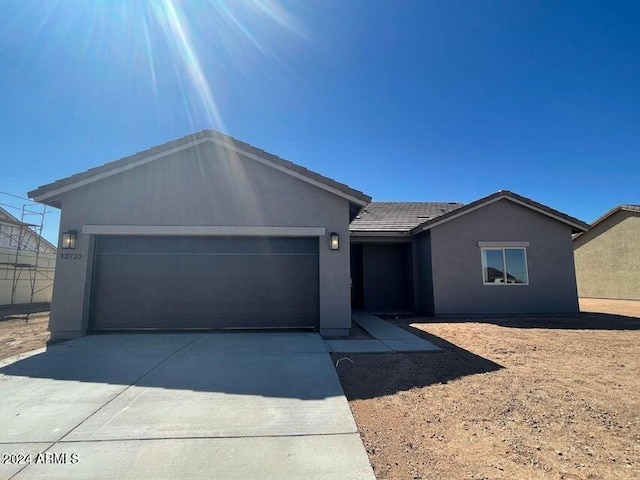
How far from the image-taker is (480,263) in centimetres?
1234

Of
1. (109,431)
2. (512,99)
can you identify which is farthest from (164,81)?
(512,99)

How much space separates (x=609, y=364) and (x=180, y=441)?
6.79 metres

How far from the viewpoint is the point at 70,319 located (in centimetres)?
777

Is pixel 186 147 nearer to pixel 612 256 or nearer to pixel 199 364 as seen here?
pixel 199 364

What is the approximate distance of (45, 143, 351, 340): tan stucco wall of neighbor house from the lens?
26.4ft

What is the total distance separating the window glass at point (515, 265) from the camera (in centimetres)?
1238

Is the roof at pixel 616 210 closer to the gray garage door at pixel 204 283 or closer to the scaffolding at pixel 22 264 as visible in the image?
the gray garage door at pixel 204 283

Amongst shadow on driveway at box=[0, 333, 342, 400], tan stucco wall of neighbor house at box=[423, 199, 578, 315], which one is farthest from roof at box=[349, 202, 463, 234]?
shadow on driveway at box=[0, 333, 342, 400]

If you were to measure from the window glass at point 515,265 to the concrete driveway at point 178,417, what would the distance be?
9217mm

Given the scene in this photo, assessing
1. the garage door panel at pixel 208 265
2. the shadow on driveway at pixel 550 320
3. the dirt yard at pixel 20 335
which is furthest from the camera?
the shadow on driveway at pixel 550 320

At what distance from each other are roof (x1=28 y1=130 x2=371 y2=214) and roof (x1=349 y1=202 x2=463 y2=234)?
3.50m

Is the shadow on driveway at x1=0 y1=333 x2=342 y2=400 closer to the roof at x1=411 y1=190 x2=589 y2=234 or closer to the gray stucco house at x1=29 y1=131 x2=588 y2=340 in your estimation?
the gray stucco house at x1=29 y1=131 x2=588 y2=340

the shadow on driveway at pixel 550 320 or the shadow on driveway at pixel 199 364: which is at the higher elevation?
the shadow on driveway at pixel 550 320

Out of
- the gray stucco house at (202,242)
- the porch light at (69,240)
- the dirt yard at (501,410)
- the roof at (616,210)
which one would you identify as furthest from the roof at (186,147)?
the roof at (616,210)
